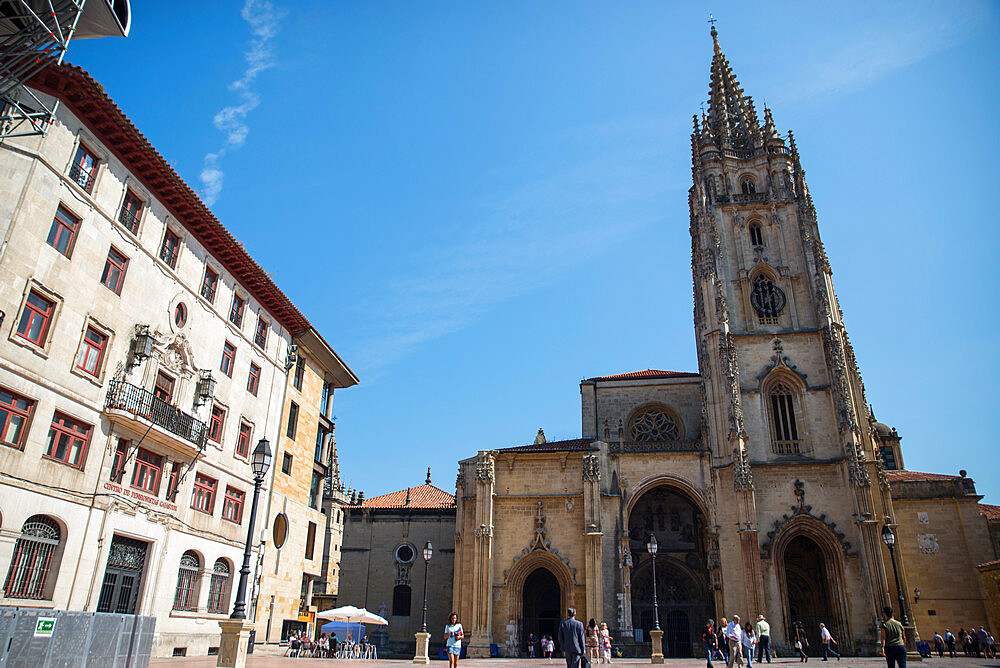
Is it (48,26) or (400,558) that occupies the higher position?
(48,26)

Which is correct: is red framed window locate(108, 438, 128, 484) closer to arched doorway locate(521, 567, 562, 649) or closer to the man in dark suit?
the man in dark suit

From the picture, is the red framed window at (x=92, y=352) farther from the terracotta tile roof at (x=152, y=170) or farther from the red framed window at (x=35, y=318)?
the terracotta tile roof at (x=152, y=170)

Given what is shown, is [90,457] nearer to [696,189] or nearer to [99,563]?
[99,563]

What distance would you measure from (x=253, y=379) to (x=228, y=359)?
72.7 inches

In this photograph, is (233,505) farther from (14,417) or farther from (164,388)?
(14,417)

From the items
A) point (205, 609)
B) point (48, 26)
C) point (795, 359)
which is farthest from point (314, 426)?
point (795, 359)

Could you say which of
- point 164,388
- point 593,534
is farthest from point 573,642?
point 593,534

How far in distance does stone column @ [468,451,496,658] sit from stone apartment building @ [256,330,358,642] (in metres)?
7.41

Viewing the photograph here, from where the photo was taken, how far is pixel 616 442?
3816 cm

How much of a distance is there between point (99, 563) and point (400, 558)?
22010 mm

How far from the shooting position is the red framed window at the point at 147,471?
18656mm

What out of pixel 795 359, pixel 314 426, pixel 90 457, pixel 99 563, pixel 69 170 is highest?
pixel 795 359

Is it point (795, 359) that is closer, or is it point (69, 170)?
point (69, 170)

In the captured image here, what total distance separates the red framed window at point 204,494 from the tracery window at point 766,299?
2931cm
